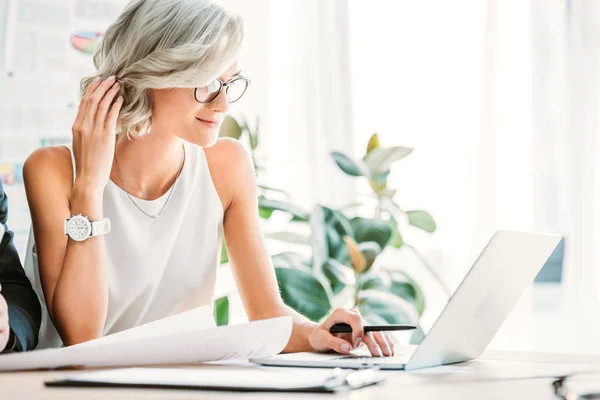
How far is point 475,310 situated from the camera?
111cm

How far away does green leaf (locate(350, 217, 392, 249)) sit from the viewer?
2.62 metres

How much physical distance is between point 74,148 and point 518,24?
6.21 ft

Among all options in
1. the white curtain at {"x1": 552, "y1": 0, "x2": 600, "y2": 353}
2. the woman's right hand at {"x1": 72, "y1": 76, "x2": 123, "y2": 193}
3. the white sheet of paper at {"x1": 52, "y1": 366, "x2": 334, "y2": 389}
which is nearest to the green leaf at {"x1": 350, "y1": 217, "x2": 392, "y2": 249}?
the white curtain at {"x1": 552, "y1": 0, "x2": 600, "y2": 353}

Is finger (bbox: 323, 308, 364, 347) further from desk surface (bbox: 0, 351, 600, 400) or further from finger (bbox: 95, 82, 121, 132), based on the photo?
finger (bbox: 95, 82, 121, 132)

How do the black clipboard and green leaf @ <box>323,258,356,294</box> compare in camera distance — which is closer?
the black clipboard

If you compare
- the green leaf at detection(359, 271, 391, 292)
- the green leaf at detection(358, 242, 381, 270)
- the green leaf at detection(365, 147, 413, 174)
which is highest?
the green leaf at detection(365, 147, 413, 174)

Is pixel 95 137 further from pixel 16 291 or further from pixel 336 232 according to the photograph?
pixel 336 232

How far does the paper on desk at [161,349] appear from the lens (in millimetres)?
990

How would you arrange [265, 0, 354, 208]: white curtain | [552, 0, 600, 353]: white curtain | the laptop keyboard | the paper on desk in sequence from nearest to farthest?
the paper on desk
the laptop keyboard
[552, 0, 600, 353]: white curtain
[265, 0, 354, 208]: white curtain

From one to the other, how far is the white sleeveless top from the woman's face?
0.17 meters

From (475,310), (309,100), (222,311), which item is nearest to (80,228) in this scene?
(475,310)

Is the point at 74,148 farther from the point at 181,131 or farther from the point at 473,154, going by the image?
the point at 473,154

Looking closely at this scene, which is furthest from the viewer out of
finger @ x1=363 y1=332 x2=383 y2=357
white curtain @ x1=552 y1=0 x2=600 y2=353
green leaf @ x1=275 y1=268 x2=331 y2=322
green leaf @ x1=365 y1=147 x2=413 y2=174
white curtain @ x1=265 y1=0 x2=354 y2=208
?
white curtain @ x1=265 y1=0 x2=354 y2=208

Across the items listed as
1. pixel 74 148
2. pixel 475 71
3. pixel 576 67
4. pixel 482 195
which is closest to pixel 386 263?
pixel 482 195
